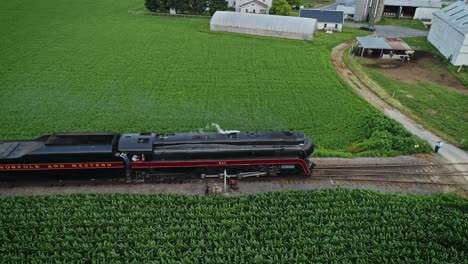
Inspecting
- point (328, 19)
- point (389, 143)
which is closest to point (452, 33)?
point (328, 19)

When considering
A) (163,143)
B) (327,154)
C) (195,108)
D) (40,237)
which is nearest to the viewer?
(40,237)

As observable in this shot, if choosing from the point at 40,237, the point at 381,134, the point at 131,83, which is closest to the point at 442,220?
the point at 381,134

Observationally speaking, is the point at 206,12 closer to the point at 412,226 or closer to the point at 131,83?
the point at 131,83

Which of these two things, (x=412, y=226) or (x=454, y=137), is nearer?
(x=412, y=226)

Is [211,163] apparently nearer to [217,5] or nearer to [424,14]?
[217,5]

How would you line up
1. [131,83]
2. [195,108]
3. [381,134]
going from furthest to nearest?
[131,83], [195,108], [381,134]

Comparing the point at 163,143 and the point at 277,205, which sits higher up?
the point at 163,143
